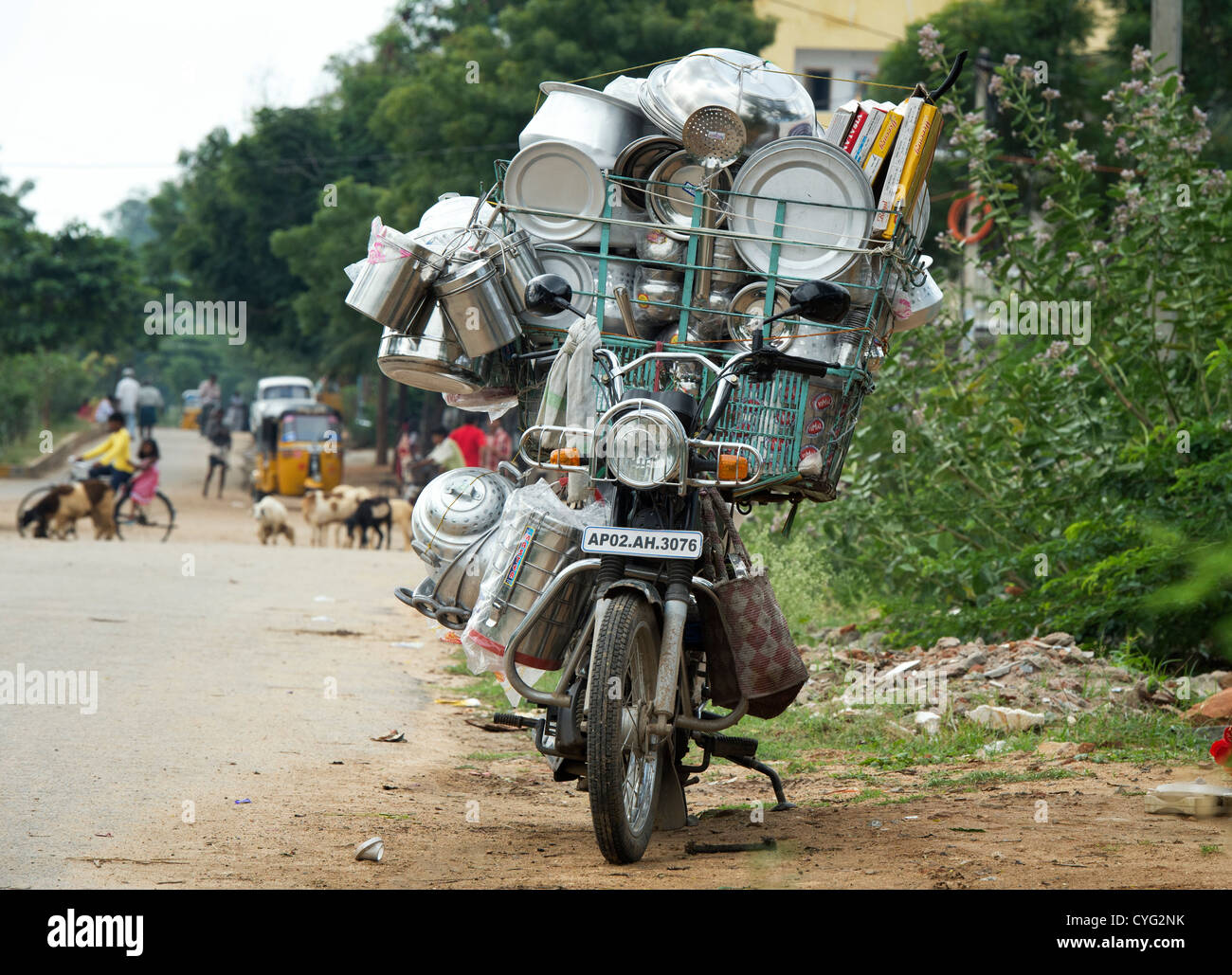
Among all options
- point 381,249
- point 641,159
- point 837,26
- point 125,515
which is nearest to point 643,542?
point 381,249

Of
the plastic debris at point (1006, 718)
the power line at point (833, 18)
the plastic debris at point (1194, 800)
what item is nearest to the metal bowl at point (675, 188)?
the plastic debris at point (1194, 800)

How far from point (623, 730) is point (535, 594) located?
22.2 inches

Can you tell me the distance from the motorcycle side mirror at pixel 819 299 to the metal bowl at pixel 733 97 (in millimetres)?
784

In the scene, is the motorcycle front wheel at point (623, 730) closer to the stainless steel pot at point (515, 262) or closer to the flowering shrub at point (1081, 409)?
the stainless steel pot at point (515, 262)

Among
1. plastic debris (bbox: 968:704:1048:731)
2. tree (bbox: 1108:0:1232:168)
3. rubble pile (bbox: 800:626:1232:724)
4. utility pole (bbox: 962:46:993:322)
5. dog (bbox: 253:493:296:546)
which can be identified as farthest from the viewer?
dog (bbox: 253:493:296:546)

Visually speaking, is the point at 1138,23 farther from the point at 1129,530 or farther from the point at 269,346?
the point at 269,346

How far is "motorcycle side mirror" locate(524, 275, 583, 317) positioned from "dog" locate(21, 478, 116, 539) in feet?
47.9

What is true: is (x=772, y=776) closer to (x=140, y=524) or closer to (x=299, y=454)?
(x=140, y=524)

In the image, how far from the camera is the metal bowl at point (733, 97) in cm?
478

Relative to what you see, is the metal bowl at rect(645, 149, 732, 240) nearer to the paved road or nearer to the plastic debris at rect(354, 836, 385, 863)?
the plastic debris at rect(354, 836, 385, 863)

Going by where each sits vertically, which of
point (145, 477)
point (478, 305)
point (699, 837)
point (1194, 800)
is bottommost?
point (145, 477)

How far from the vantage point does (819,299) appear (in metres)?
4.25

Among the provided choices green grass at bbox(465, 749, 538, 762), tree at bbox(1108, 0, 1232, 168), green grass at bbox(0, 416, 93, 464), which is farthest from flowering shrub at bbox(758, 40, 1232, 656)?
green grass at bbox(0, 416, 93, 464)

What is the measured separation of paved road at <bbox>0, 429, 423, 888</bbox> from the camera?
4.69 meters
